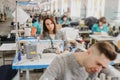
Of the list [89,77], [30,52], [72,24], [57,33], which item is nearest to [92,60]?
[89,77]

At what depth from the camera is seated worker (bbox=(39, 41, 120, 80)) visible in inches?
58.8

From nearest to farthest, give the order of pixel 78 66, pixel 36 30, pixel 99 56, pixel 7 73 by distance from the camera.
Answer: pixel 99 56, pixel 78 66, pixel 7 73, pixel 36 30

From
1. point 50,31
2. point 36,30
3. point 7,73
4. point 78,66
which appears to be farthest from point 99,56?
point 36,30

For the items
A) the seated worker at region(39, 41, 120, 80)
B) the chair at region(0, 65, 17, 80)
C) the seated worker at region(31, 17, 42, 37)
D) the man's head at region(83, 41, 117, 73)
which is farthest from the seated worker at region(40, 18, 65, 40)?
the man's head at region(83, 41, 117, 73)

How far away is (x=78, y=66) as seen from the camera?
166 cm

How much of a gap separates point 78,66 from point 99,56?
10.3 inches

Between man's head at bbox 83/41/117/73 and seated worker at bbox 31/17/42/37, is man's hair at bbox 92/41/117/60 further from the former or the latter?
seated worker at bbox 31/17/42/37

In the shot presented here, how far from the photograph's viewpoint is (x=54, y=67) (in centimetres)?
171

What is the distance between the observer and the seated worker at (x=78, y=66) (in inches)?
58.8

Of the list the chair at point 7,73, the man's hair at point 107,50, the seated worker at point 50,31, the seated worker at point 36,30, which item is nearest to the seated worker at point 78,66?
the man's hair at point 107,50

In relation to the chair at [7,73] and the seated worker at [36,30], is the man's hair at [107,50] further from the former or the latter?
the seated worker at [36,30]

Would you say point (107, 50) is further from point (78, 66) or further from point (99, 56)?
point (78, 66)

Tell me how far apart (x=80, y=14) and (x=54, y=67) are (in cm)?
1006

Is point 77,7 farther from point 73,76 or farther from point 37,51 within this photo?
point 73,76
